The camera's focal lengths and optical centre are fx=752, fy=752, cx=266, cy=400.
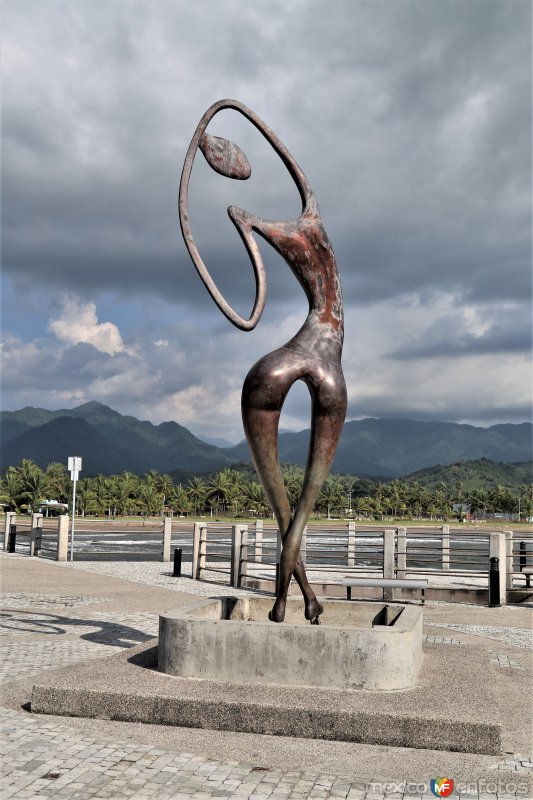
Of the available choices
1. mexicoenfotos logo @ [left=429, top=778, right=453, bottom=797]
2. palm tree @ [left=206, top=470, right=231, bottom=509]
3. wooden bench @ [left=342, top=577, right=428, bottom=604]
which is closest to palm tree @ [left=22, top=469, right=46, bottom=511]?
palm tree @ [left=206, top=470, right=231, bottom=509]

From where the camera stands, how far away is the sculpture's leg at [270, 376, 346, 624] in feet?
24.5

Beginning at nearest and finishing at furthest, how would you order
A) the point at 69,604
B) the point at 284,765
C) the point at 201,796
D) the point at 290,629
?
the point at 201,796
the point at 284,765
the point at 290,629
the point at 69,604

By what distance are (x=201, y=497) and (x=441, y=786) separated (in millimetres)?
90964

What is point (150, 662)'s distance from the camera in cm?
730

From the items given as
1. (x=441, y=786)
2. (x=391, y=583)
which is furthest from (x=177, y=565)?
(x=441, y=786)

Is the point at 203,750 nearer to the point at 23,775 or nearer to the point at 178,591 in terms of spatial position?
the point at 23,775

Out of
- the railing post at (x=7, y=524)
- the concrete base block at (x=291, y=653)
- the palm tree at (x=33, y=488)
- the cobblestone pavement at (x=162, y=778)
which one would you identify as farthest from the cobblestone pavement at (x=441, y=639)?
the palm tree at (x=33, y=488)

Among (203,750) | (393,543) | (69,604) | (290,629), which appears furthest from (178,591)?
(203,750)

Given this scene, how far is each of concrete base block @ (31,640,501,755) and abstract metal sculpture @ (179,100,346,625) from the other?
150 centimetres

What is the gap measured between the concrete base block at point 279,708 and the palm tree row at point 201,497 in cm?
5904

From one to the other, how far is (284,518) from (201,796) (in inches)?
134

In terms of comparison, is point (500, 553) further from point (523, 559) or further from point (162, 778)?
point (162, 778)

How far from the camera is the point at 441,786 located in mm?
4734

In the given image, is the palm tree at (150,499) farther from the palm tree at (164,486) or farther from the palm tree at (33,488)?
the palm tree at (33,488)
